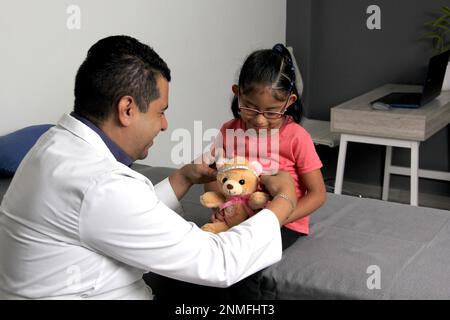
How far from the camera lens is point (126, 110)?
4.03ft

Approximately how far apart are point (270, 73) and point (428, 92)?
174cm

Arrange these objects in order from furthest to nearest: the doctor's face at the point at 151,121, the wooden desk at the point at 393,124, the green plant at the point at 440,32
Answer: the green plant at the point at 440,32 < the wooden desk at the point at 393,124 < the doctor's face at the point at 151,121

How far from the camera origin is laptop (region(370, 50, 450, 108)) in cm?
303

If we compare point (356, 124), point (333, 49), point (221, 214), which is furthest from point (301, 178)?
point (333, 49)

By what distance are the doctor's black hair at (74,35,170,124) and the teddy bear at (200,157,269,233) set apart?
1.22ft

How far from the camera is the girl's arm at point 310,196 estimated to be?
5.30 feet

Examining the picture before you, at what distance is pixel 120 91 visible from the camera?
3.99 feet

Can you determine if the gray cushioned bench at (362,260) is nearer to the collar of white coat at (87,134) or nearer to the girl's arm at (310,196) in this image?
the girl's arm at (310,196)

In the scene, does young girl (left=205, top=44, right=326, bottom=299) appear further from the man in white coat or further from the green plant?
the green plant

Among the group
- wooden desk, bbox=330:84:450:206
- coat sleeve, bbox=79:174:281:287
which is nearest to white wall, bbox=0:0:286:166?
wooden desk, bbox=330:84:450:206

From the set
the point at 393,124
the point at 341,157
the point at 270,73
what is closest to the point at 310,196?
the point at 270,73

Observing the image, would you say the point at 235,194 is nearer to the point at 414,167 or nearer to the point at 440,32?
the point at 414,167

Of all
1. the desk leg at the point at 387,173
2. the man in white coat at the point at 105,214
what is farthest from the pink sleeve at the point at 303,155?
the desk leg at the point at 387,173

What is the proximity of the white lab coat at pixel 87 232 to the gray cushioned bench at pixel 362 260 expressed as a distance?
31 cm
